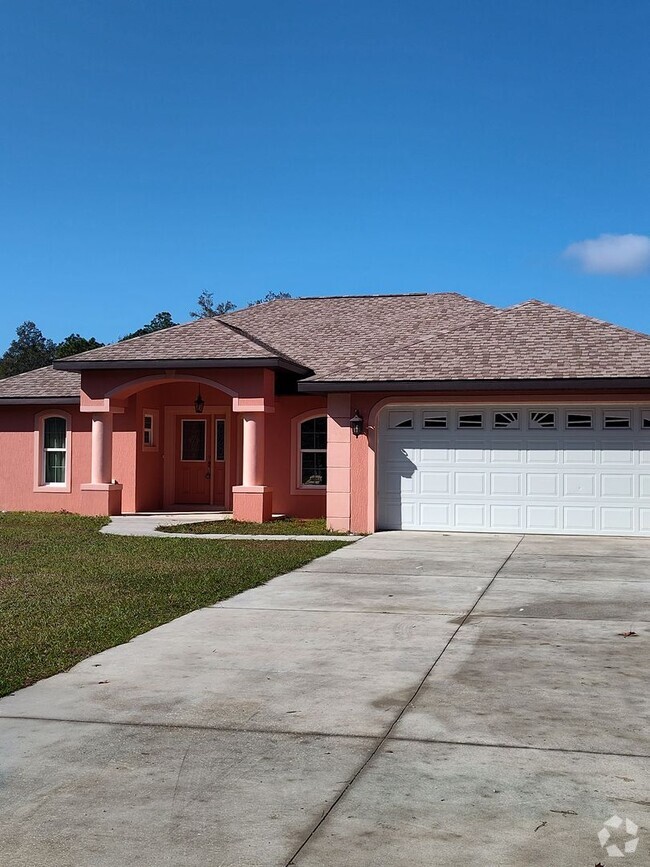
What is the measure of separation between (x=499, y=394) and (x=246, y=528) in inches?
213

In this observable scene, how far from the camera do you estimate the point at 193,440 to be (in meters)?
23.8

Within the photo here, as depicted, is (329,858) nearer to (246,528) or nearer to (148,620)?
(148,620)

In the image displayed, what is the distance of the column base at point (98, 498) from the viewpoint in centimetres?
2117

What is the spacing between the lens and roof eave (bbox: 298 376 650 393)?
653 inches

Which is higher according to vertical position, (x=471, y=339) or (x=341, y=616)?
(x=471, y=339)

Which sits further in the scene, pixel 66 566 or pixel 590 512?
pixel 590 512

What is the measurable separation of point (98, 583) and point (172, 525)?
7.62 metres

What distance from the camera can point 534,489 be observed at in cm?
1741

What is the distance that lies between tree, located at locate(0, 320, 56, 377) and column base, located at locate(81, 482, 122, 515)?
57.7 meters

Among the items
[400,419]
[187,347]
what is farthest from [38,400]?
[400,419]

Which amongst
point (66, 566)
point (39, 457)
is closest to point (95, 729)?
point (66, 566)

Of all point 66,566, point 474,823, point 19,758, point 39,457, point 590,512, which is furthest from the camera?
point 39,457

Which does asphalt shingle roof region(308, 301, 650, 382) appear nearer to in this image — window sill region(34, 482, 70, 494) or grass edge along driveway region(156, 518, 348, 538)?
grass edge along driveway region(156, 518, 348, 538)

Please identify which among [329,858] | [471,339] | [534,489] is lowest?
[329,858]
